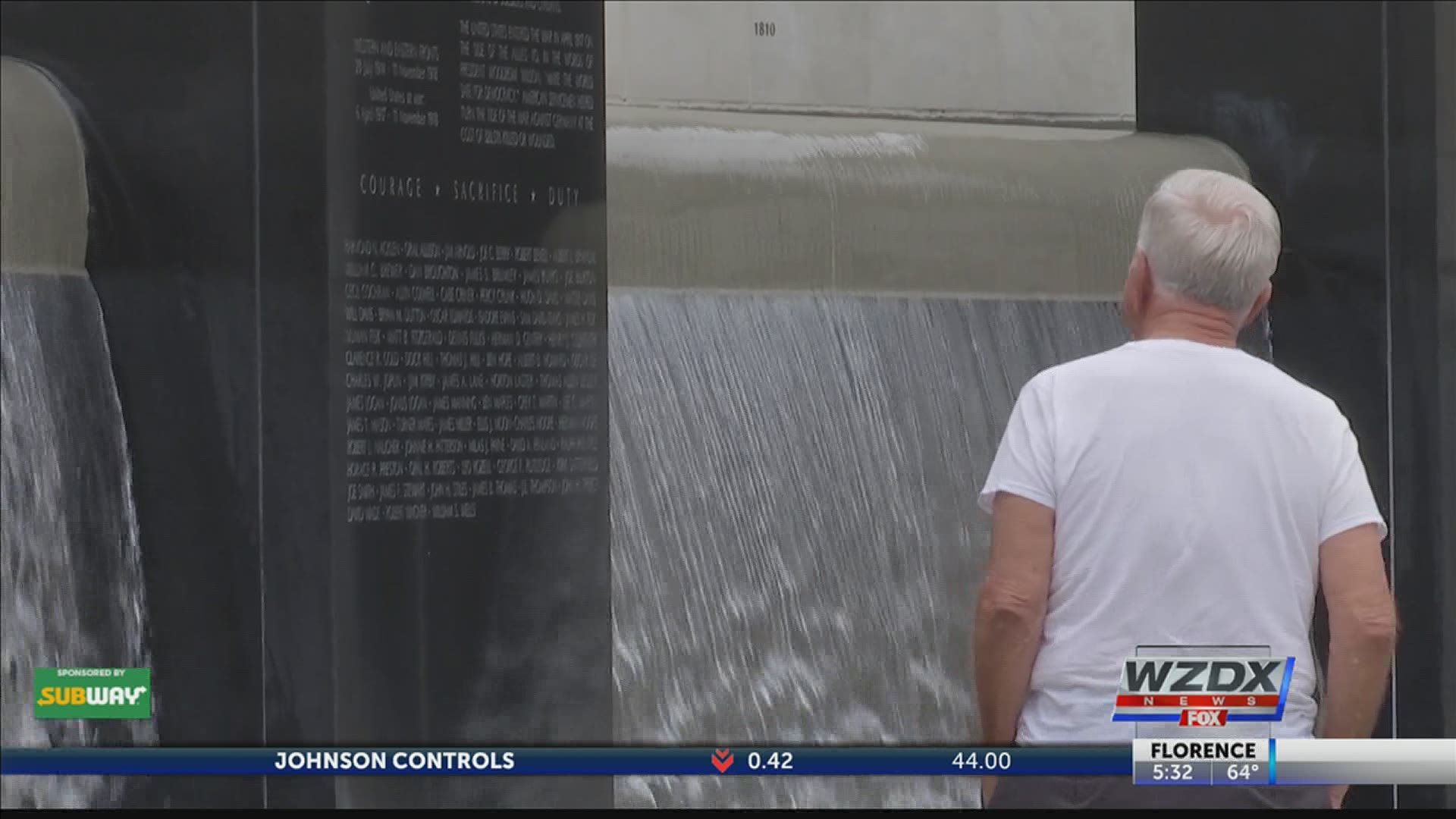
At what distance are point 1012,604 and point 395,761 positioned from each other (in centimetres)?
94

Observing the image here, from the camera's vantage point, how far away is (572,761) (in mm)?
3277

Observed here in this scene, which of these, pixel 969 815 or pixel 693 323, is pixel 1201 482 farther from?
pixel 693 323

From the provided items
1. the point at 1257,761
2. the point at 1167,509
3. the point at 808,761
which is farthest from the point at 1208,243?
the point at 808,761

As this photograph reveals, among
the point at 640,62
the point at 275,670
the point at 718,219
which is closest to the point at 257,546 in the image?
the point at 275,670

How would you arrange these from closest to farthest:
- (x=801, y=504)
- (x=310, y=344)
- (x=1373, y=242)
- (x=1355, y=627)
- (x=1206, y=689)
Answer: (x=310, y=344) < (x=1355, y=627) < (x=1206, y=689) < (x=1373, y=242) < (x=801, y=504)

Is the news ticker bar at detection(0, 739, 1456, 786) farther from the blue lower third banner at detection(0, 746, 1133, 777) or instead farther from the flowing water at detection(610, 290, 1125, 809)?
the flowing water at detection(610, 290, 1125, 809)

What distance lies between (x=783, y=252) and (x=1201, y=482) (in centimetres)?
158

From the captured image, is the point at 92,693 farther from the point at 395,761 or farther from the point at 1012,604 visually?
the point at 1012,604

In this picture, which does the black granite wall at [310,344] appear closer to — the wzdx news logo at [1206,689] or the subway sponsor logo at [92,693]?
the subway sponsor logo at [92,693]

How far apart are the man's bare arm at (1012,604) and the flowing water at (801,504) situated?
765 millimetres

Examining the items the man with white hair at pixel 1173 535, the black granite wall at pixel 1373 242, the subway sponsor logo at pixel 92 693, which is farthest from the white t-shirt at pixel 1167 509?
the subway sponsor logo at pixel 92 693

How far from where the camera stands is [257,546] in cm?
301

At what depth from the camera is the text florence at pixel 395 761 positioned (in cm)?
308

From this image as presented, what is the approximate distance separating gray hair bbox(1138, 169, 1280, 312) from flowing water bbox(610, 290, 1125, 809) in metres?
0.54
